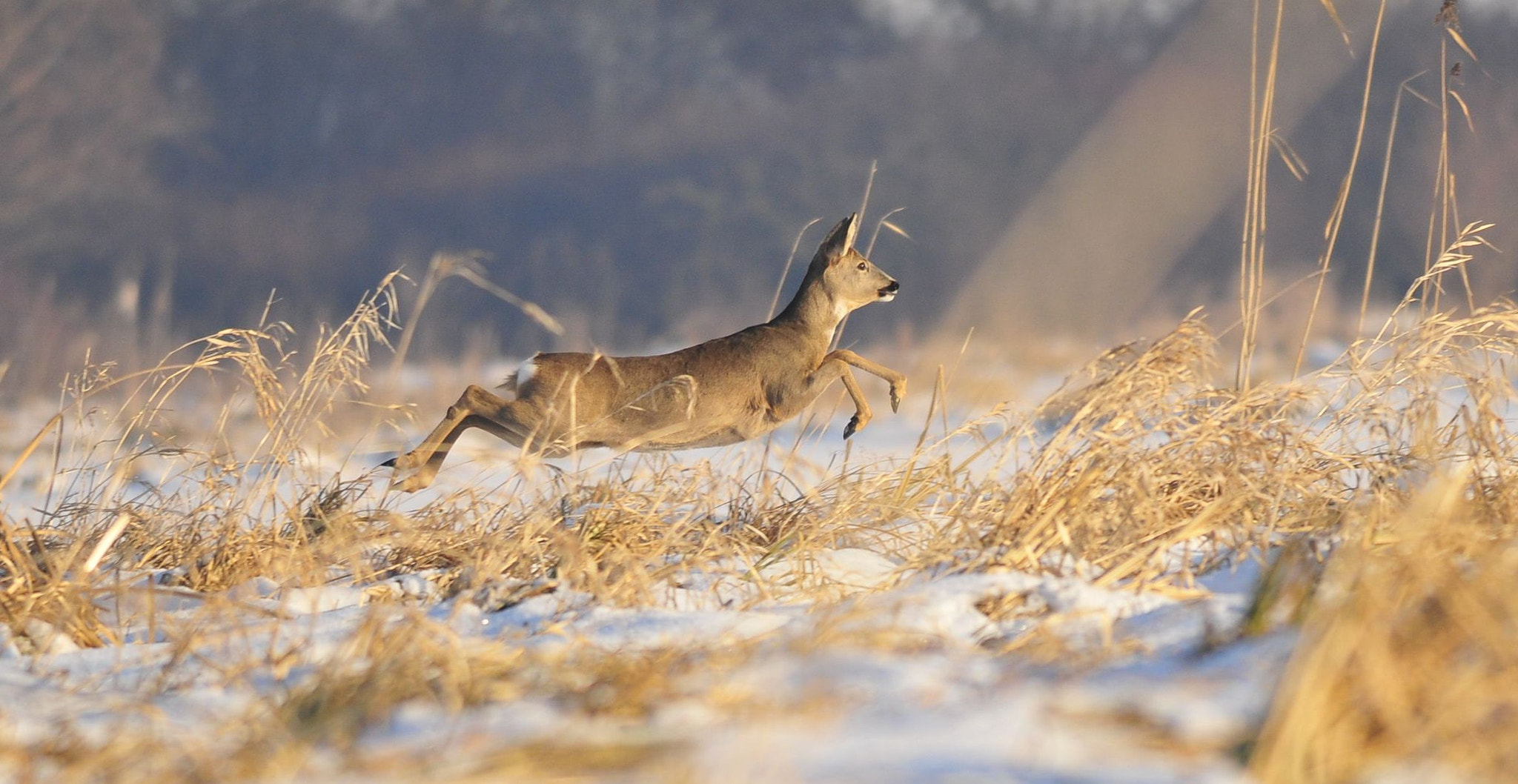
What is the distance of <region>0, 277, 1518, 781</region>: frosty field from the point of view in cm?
202

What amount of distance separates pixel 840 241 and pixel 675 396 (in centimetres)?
126

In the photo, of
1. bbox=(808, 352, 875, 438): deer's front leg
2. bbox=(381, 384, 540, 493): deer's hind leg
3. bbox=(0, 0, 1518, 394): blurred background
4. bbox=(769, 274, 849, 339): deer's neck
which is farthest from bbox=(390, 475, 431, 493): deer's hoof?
bbox=(0, 0, 1518, 394): blurred background

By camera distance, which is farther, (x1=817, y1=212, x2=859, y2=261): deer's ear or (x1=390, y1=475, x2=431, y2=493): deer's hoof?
(x1=817, y1=212, x2=859, y2=261): deer's ear

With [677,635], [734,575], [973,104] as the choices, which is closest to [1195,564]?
[734,575]

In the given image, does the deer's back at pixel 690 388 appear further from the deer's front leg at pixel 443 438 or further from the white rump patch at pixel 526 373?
the deer's front leg at pixel 443 438

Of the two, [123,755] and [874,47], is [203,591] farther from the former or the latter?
[874,47]

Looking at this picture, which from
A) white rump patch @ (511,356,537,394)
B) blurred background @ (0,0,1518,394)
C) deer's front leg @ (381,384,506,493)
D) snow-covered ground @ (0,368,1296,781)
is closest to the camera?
snow-covered ground @ (0,368,1296,781)

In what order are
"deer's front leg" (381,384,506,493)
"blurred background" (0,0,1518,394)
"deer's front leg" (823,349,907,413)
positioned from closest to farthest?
"deer's front leg" (381,384,506,493) < "deer's front leg" (823,349,907,413) < "blurred background" (0,0,1518,394)

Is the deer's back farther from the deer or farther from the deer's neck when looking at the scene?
the deer's neck

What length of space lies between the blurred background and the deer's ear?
15.1m

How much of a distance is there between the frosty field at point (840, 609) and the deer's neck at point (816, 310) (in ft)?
5.83

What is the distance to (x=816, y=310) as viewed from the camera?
20.1 ft

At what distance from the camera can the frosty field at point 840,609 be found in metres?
2.02

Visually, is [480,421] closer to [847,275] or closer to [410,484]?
[410,484]
